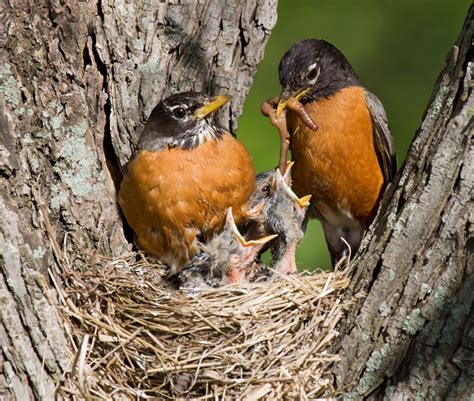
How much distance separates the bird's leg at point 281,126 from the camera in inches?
207

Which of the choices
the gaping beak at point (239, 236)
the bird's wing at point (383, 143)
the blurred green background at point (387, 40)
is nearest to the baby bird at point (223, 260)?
the gaping beak at point (239, 236)

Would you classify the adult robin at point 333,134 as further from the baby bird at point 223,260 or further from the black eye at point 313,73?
the baby bird at point 223,260

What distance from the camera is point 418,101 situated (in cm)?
711

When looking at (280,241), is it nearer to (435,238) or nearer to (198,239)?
(198,239)

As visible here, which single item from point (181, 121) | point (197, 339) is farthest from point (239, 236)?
point (197, 339)

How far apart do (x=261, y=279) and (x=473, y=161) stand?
190cm

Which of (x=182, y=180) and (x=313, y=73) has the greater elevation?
(x=313, y=73)

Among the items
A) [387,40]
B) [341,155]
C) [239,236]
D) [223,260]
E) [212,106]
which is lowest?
[223,260]

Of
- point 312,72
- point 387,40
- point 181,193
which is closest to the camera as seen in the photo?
point 181,193

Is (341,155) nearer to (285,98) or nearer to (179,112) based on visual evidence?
(285,98)

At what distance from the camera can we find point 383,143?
5.22 m

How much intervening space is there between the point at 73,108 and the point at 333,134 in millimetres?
1744

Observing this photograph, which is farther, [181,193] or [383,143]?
[383,143]

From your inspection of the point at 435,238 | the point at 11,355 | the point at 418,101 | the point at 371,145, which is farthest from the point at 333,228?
the point at 11,355
